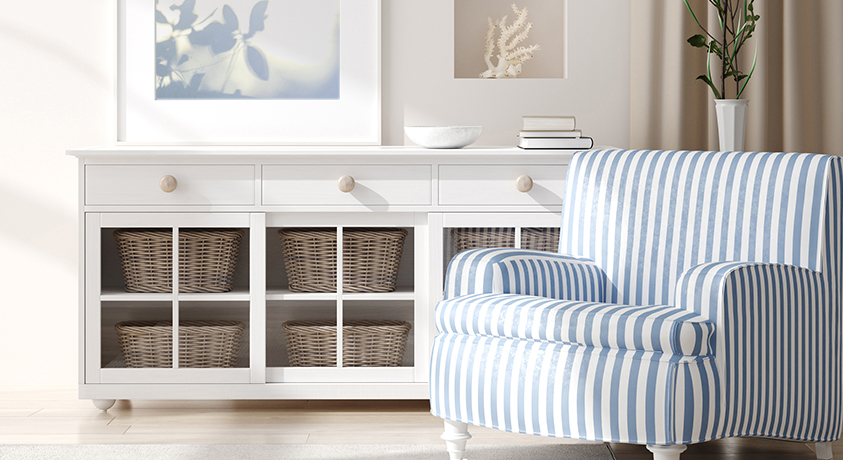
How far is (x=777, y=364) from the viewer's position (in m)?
1.58

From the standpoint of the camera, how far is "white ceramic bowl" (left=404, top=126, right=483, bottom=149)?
2.26 meters

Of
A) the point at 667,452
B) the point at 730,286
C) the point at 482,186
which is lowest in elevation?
the point at 667,452

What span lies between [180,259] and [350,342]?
56 centimetres

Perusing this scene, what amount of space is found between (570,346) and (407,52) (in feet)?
4.63

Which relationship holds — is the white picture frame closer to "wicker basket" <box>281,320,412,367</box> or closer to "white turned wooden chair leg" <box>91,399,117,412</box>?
"wicker basket" <box>281,320,412,367</box>

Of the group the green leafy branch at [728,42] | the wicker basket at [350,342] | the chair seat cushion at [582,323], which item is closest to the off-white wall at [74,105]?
the green leafy branch at [728,42]

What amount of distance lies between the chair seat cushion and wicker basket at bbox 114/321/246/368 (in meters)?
0.82

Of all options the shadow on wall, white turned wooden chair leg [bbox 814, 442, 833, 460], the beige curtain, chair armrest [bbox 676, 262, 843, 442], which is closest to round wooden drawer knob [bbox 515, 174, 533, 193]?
the beige curtain

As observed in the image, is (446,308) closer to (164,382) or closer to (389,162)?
(389,162)

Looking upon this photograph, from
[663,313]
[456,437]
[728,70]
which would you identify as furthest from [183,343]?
[728,70]

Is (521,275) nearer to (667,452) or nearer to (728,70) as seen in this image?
(667,452)

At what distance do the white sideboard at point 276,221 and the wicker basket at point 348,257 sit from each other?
0.03 meters

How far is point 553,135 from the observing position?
2240 millimetres

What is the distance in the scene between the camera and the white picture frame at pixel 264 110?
8.37ft
